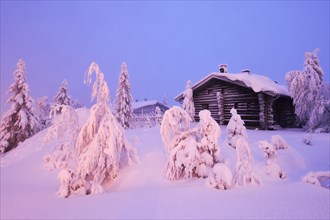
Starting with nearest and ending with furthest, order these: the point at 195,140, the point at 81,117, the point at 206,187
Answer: the point at 206,187, the point at 195,140, the point at 81,117

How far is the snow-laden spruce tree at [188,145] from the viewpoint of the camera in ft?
31.8

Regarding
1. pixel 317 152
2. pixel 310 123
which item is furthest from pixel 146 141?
pixel 310 123

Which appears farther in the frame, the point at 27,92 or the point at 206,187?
the point at 27,92

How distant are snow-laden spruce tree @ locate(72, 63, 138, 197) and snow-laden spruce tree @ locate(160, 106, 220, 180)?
2.16 meters

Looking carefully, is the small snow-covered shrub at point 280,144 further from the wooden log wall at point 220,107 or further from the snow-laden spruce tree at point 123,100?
the snow-laden spruce tree at point 123,100

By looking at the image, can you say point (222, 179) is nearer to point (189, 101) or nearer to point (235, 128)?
point (235, 128)

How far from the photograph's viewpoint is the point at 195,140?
1048 cm

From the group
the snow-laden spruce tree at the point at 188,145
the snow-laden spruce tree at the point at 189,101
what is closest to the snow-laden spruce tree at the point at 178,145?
the snow-laden spruce tree at the point at 188,145

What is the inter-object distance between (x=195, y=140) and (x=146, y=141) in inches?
221

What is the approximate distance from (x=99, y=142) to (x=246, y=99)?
1656cm

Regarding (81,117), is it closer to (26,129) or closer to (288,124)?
(26,129)

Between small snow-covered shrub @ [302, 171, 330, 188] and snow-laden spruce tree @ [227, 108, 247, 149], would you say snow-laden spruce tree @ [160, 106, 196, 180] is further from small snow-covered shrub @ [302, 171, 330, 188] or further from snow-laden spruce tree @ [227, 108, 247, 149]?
small snow-covered shrub @ [302, 171, 330, 188]

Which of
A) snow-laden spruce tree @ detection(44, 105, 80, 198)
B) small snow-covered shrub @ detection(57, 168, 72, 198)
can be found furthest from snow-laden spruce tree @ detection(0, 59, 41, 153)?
small snow-covered shrub @ detection(57, 168, 72, 198)

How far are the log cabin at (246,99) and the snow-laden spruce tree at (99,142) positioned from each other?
14142 mm
